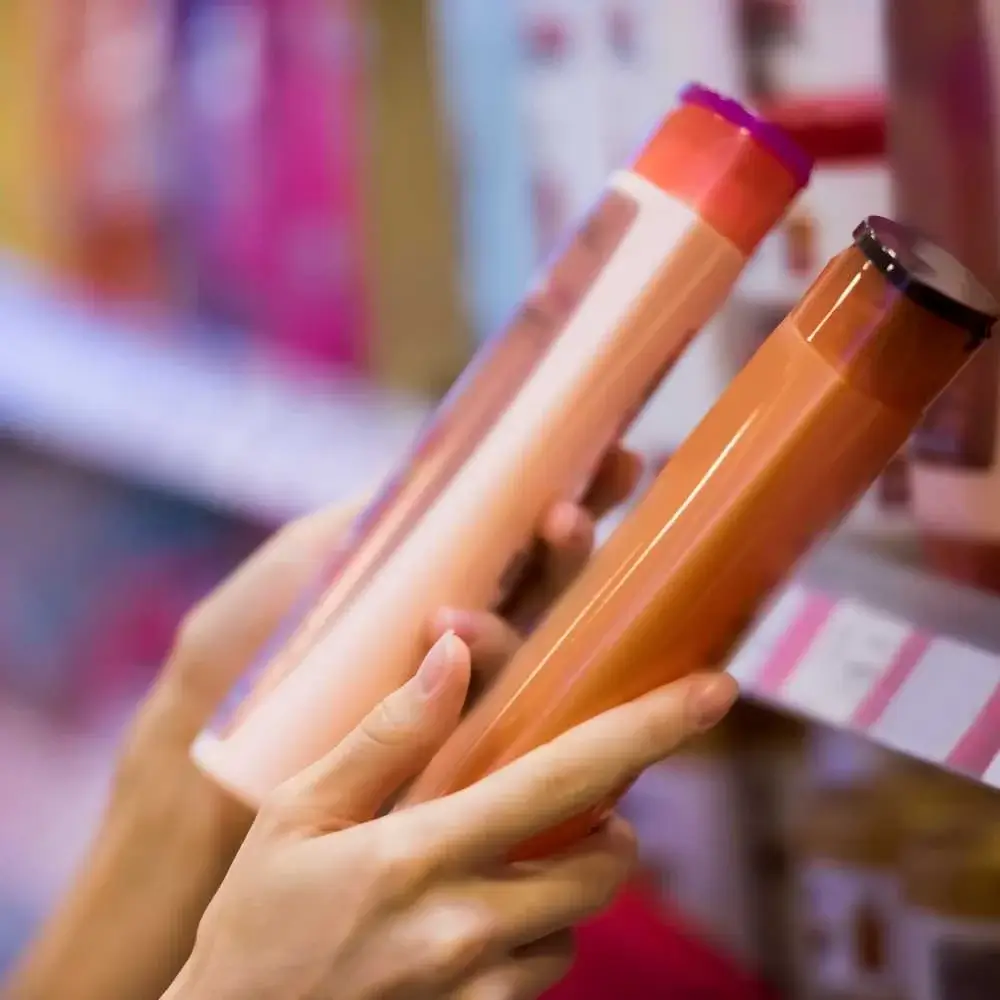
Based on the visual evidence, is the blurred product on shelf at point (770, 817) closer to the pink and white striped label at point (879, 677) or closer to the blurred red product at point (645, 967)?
the blurred red product at point (645, 967)

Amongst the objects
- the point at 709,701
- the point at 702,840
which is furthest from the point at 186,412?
the point at 709,701

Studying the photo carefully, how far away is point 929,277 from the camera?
0.38 metres

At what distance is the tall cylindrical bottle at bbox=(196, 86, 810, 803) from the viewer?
45 cm

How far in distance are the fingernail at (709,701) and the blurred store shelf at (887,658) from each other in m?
0.12

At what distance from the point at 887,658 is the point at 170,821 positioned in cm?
43

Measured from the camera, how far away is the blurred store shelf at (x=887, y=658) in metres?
0.49

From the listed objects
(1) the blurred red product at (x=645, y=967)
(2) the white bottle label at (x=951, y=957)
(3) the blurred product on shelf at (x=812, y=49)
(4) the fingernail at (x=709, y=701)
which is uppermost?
(3) the blurred product on shelf at (x=812, y=49)

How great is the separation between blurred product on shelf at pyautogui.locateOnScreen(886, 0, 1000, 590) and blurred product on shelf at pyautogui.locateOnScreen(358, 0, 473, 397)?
1.39ft

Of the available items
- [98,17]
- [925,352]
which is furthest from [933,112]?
[98,17]

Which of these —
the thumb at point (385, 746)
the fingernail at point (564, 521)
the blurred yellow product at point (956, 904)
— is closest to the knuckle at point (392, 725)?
the thumb at point (385, 746)

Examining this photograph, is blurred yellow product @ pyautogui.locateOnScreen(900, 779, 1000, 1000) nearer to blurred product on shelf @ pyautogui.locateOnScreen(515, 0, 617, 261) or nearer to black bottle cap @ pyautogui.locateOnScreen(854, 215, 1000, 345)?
black bottle cap @ pyautogui.locateOnScreen(854, 215, 1000, 345)

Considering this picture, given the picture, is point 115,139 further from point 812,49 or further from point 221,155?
point 812,49

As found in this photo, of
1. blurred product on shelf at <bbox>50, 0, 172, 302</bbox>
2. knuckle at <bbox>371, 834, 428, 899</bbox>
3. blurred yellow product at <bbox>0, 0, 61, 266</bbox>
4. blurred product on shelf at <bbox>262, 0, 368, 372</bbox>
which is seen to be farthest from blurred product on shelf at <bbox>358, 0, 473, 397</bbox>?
knuckle at <bbox>371, 834, 428, 899</bbox>

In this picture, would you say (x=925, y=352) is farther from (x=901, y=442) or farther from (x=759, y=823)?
(x=759, y=823)
